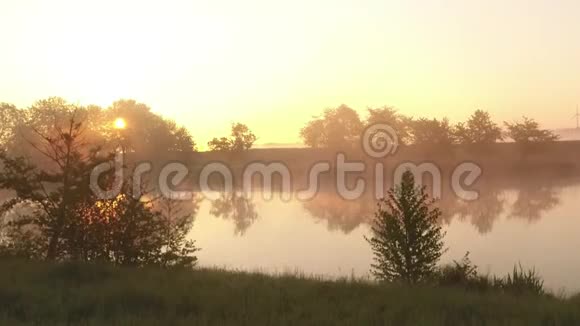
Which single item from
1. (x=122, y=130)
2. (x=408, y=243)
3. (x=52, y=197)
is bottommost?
Result: (x=408, y=243)

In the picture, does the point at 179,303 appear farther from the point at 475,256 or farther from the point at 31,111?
the point at 31,111

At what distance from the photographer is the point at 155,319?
6.57 m

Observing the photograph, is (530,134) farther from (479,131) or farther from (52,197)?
(52,197)

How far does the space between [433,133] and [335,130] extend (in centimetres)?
2229

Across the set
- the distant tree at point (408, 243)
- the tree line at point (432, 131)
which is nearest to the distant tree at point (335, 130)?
the tree line at point (432, 131)

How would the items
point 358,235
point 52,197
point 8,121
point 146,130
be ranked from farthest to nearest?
point 146,130, point 8,121, point 358,235, point 52,197

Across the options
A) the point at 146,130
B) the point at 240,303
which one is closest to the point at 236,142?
the point at 146,130

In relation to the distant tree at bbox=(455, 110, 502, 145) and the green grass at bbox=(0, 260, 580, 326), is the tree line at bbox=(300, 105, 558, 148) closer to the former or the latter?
the distant tree at bbox=(455, 110, 502, 145)

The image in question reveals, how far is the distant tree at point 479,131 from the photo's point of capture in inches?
2931

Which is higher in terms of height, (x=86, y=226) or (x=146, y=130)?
(x=146, y=130)

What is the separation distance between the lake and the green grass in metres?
5.02

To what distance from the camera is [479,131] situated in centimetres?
7531

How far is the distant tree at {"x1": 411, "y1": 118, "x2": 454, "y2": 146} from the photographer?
7481cm

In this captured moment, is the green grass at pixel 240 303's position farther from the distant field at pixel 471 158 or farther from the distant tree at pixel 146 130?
the distant tree at pixel 146 130
